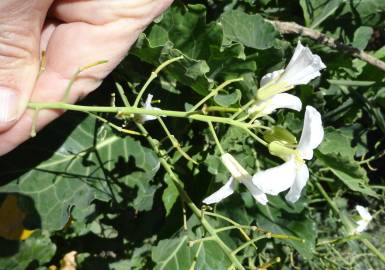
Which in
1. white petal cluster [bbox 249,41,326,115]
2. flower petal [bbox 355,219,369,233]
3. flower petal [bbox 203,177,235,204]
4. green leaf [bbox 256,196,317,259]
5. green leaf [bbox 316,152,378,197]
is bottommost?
flower petal [bbox 355,219,369,233]

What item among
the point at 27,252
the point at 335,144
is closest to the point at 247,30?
the point at 335,144

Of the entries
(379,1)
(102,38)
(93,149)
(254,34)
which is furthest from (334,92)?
(102,38)

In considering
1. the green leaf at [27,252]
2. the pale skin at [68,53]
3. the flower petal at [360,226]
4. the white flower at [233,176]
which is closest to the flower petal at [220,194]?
the white flower at [233,176]

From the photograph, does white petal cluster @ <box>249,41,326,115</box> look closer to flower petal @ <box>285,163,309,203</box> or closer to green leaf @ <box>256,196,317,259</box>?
flower petal @ <box>285,163,309,203</box>

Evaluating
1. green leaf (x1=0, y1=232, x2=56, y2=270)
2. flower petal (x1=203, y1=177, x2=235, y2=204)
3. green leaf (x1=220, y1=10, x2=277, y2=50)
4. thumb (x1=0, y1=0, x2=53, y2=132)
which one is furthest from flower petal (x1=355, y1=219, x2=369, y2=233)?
thumb (x1=0, y1=0, x2=53, y2=132)

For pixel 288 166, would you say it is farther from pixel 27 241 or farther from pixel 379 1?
pixel 27 241

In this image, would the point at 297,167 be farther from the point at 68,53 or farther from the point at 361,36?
the point at 361,36
